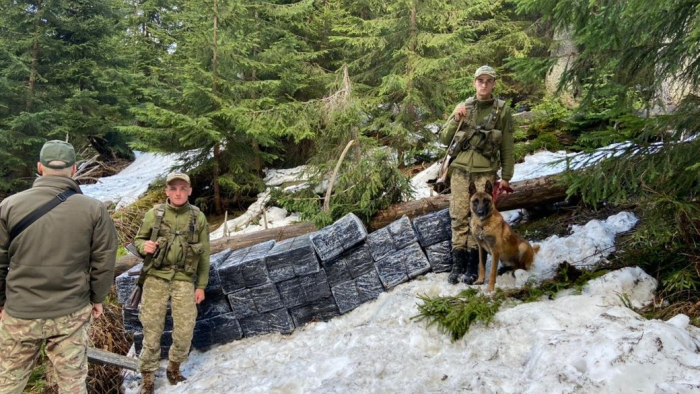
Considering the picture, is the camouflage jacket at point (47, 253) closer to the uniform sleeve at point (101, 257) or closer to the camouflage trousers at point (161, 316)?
the uniform sleeve at point (101, 257)

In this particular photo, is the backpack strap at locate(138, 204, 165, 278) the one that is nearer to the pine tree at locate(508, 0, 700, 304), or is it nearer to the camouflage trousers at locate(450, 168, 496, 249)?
the camouflage trousers at locate(450, 168, 496, 249)

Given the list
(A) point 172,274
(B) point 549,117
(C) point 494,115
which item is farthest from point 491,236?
(B) point 549,117

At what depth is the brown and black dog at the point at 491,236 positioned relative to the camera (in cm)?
452

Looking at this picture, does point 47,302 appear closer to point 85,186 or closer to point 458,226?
point 458,226

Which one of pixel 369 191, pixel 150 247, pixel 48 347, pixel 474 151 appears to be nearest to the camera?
pixel 48 347

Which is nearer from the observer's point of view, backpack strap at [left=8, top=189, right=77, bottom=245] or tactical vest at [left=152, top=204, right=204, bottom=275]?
backpack strap at [left=8, top=189, right=77, bottom=245]

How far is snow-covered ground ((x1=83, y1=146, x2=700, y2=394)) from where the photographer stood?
288 centimetres

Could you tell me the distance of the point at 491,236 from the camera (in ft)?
14.9

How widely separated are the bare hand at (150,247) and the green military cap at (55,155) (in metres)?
1.31

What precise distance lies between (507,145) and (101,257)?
4.42 metres

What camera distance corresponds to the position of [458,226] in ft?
16.3

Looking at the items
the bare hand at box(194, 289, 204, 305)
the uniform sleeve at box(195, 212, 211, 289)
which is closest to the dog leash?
the uniform sleeve at box(195, 212, 211, 289)

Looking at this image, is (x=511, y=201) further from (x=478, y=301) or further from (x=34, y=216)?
(x=34, y=216)

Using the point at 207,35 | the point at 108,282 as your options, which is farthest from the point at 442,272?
the point at 207,35
